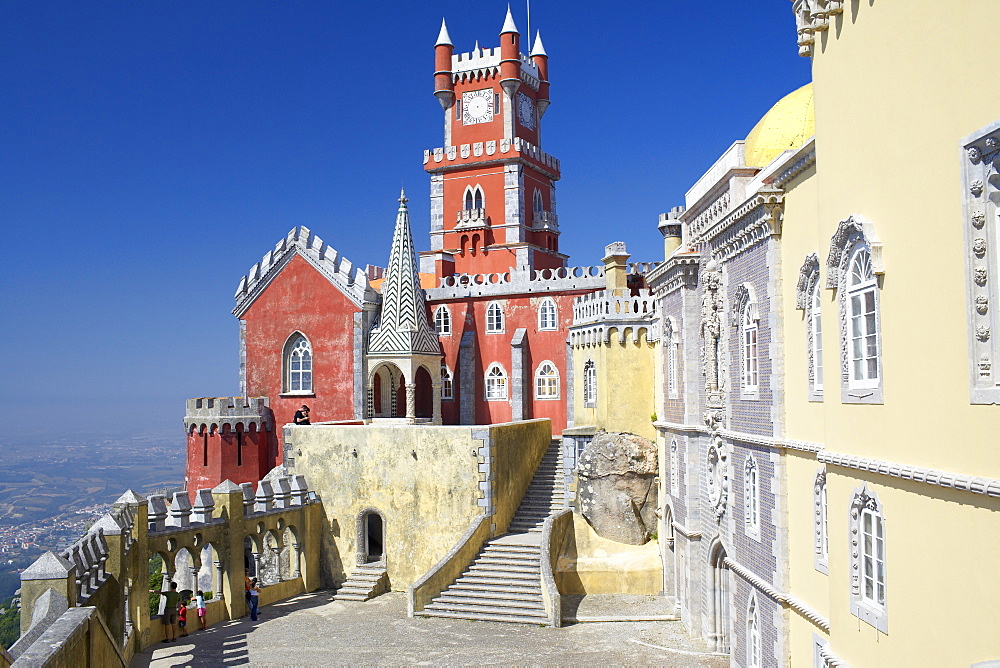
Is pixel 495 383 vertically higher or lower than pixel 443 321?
lower

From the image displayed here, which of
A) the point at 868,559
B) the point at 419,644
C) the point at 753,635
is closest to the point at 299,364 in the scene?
the point at 419,644

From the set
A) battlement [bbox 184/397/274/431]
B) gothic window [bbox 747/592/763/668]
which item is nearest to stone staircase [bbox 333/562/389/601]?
battlement [bbox 184/397/274/431]

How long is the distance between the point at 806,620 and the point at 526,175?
30081 mm

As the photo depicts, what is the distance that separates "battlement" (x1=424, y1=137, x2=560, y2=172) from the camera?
39.8 m

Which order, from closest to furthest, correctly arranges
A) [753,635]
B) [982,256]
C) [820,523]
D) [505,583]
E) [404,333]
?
[982,256], [820,523], [753,635], [505,583], [404,333]

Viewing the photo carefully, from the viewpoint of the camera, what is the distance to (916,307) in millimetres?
8336

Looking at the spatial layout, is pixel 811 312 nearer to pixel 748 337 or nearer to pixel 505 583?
pixel 748 337

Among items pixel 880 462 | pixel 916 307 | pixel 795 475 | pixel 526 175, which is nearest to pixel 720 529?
pixel 795 475

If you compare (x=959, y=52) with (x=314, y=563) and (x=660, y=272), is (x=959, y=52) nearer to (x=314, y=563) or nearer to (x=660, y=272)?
(x=660, y=272)

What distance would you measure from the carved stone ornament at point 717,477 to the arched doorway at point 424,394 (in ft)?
56.1

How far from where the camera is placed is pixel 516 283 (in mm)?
35188

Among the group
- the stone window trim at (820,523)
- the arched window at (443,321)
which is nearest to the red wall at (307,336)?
the arched window at (443,321)

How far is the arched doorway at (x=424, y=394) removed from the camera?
3488 centimetres

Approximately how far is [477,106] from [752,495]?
29.2 meters
